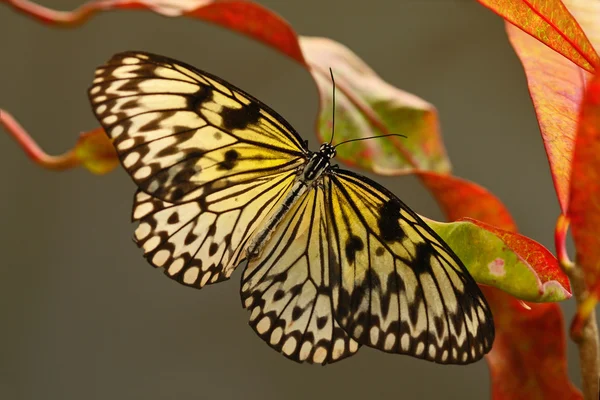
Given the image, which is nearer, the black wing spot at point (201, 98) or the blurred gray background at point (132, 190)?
the black wing spot at point (201, 98)

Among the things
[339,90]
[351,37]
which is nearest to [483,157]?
[351,37]

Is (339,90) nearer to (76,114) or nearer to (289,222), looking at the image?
(289,222)

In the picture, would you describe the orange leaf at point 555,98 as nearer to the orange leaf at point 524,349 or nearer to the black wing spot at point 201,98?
the orange leaf at point 524,349

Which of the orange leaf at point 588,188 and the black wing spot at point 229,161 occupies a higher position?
the orange leaf at point 588,188

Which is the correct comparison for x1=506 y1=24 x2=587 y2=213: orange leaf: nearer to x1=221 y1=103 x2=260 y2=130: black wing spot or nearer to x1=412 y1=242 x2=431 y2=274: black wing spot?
x1=412 y1=242 x2=431 y2=274: black wing spot

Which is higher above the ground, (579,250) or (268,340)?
(579,250)

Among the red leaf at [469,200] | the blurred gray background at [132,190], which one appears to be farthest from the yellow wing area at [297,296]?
the blurred gray background at [132,190]

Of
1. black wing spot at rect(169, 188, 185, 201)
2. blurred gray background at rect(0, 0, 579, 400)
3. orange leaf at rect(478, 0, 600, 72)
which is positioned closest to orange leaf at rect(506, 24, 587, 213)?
orange leaf at rect(478, 0, 600, 72)
